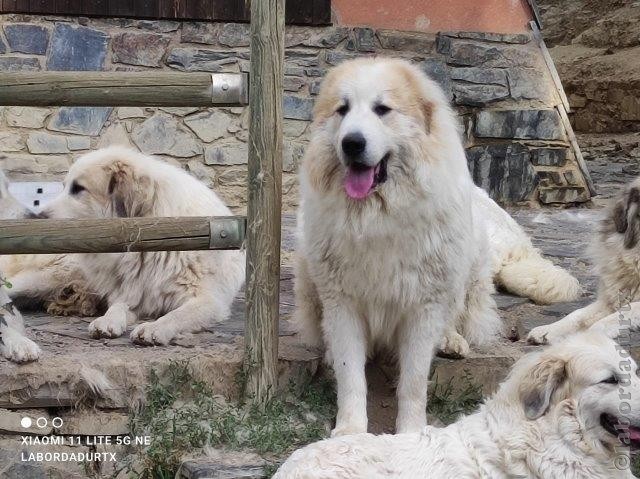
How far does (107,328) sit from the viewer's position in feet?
16.0

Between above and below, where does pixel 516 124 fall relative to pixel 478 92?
below

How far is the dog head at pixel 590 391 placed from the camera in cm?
331

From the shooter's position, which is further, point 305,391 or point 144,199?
point 144,199

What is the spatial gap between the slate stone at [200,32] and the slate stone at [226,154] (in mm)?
887

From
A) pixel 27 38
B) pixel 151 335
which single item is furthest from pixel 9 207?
pixel 27 38

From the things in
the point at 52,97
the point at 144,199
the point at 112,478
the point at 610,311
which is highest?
the point at 52,97

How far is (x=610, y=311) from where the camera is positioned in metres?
5.16

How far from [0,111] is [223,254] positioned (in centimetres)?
365

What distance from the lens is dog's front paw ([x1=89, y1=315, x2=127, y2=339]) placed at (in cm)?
485

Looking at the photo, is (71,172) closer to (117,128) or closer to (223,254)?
→ (223,254)

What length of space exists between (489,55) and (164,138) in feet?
10.1

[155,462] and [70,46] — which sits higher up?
[70,46]

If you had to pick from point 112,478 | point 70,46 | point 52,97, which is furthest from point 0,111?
point 112,478

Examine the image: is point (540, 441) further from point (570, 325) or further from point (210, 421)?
point (570, 325)
